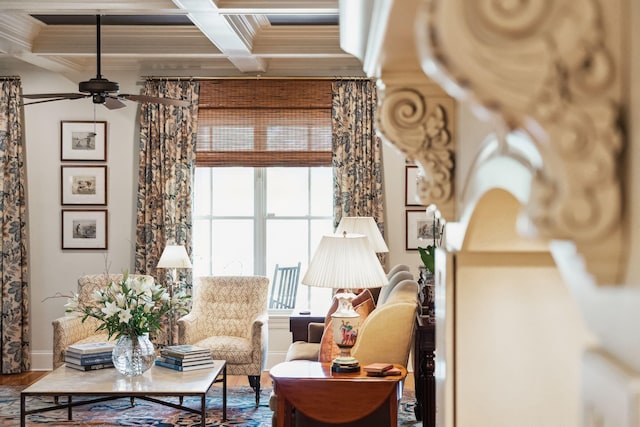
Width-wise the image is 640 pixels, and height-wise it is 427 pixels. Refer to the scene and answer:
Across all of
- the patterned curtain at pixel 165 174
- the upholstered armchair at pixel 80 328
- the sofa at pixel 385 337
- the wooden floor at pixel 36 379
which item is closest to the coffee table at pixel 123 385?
the upholstered armchair at pixel 80 328

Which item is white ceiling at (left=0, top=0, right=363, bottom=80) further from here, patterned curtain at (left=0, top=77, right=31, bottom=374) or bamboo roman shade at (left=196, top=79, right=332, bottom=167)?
patterned curtain at (left=0, top=77, right=31, bottom=374)

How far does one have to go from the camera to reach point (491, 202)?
3.83 ft

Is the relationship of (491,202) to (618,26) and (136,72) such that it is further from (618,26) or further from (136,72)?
(136,72)

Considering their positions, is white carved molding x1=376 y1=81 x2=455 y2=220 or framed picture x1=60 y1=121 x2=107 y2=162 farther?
framed picture x1=60 y1=121 x2=107 y2=162

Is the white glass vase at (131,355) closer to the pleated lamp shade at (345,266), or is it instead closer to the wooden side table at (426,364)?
the pleated lamp shade at (345,266)

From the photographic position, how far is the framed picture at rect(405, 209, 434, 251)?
7.14 m

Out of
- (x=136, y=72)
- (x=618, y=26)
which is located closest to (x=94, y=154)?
(x=136, y=72)

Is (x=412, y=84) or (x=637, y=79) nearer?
(x=637, y=79)

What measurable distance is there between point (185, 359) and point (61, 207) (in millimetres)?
2751

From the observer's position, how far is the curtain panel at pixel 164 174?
7.08 metres

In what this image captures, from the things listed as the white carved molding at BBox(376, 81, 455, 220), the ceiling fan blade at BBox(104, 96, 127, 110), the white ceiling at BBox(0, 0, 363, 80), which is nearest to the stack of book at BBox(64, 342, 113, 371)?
the ceiling fan blade at BBox(104, 96, 127, 110)

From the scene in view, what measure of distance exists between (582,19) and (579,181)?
0.12 metres

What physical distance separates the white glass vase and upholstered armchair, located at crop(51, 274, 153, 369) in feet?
2.44

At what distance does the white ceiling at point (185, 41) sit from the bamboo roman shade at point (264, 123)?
158 millimetres
